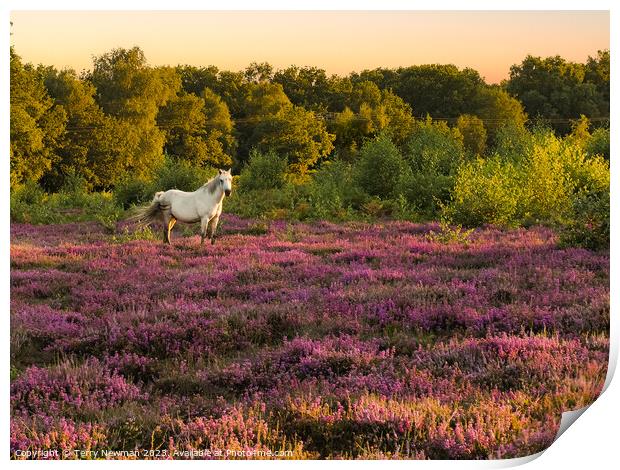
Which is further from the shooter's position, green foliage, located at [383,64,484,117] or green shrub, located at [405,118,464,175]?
green shrub, located at [405,118,464,175]

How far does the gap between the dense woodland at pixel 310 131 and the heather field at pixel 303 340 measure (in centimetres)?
57

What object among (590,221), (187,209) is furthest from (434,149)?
(187,209)

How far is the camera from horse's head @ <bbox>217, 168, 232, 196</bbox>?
23.2ft

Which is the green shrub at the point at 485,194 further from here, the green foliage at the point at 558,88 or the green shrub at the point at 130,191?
the green shrub at the point at 130,191

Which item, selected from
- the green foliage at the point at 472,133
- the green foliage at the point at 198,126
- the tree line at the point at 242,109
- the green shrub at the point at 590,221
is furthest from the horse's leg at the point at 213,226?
the green shrub at the point at 590,221

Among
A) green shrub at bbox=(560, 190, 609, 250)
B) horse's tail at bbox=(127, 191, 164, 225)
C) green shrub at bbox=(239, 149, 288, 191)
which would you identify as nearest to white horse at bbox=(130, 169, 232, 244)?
horse's tail at bbox=(127, 191, 164, 225)

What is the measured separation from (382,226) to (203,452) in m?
3.83

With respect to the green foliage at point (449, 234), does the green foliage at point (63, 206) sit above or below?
above

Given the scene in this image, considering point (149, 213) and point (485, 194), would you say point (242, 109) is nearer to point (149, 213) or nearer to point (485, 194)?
point (149, 213)

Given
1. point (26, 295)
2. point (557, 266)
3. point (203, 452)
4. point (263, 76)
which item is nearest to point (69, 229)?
point (26, 295)

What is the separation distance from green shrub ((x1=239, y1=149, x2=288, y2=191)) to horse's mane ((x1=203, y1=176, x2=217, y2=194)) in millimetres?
273

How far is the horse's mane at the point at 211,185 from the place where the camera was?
720 centimetres

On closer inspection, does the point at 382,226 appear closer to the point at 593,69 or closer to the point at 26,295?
the point at 593,69

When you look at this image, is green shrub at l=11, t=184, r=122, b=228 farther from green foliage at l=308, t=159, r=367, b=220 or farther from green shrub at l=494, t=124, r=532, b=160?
green shrub at l=494, t=124, r=532, b=160
